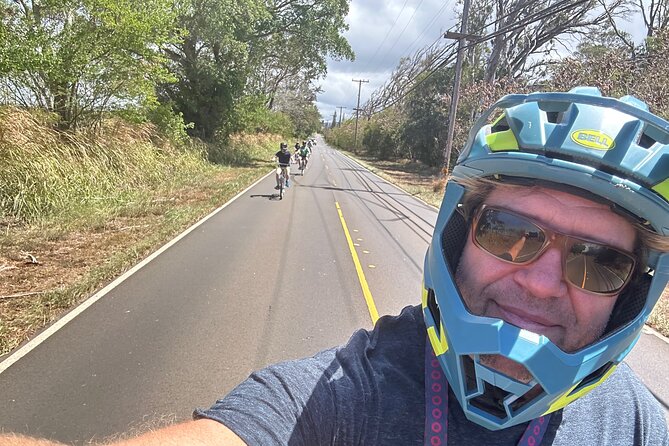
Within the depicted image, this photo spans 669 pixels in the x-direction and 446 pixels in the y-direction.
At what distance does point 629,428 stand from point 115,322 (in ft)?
14.9

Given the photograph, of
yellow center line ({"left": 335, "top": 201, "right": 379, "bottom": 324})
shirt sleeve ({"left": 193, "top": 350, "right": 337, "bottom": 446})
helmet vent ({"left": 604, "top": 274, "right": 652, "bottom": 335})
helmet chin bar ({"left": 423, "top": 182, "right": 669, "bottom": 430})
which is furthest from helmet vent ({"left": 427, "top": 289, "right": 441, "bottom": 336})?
yellow center line ({"left": 335, "top": 201, "right": 379, "bottom": 324})

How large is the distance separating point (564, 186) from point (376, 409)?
0.78 meters

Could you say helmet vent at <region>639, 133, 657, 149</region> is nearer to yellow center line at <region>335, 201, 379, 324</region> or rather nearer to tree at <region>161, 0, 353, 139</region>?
yellow center line at <region>335, 201, 379, 324</region>

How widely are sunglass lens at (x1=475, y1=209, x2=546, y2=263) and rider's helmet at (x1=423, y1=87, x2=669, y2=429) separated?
111 mm

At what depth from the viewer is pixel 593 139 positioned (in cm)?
104

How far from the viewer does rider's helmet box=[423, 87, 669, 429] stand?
100 cm

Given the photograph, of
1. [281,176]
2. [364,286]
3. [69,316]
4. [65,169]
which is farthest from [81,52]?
[364,286]

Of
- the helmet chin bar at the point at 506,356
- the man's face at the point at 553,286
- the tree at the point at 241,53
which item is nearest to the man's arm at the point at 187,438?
the helmet chin bar at the point at 506,356

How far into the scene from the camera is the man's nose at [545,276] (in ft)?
3.67

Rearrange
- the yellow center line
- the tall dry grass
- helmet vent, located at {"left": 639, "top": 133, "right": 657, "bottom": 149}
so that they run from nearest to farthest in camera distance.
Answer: helmet vent, located at {"left": 639, "top": 133, "right": 657, "bottom": 149}, the yellow center line, the tall dry grass

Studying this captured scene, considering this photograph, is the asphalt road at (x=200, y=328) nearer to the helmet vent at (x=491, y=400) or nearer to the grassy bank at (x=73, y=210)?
the grassy bank at (x=73, y=210)

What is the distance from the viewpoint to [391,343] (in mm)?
1344

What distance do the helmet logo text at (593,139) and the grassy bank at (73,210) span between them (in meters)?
4.55

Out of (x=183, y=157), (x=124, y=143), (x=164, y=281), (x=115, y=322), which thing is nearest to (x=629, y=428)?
(x=115, y=322)
